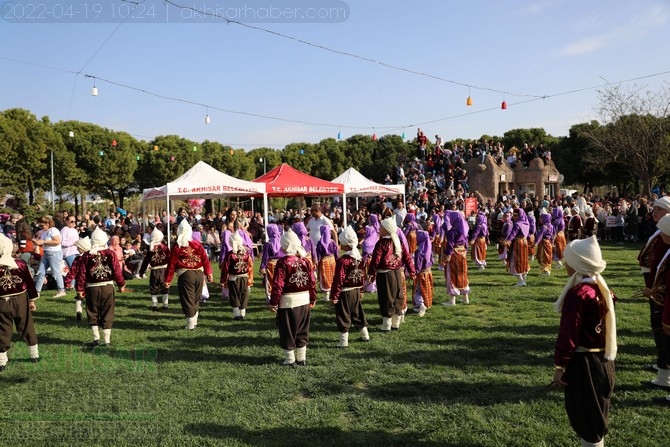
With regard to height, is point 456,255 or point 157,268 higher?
point 456,255

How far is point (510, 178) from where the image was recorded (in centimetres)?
2833

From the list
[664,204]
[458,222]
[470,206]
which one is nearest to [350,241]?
[458,222]

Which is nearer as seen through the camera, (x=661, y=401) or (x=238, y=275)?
(x=661, y=401)

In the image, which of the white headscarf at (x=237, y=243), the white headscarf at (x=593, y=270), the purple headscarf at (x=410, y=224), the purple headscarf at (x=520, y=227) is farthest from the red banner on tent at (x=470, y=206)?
the white headscarf at (x=593, y=270)

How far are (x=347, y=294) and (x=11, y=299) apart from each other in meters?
4.56

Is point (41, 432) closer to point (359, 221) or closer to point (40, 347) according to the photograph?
point (40, 347)

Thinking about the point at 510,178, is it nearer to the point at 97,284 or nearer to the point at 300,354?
the point at 300,354

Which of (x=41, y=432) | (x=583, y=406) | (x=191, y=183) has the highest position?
(x=191, y=183)

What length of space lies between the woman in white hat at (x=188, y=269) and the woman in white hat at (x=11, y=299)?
2237 millimetres

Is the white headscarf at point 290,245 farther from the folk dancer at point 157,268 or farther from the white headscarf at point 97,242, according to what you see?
the folk dancer at point 157,268

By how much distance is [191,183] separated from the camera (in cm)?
1374

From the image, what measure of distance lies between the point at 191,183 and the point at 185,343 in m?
6.63

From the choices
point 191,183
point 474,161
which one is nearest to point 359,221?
point 191,183

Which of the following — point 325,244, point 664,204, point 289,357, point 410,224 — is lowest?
point 289,357
